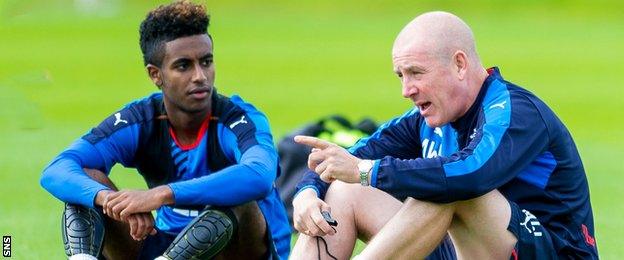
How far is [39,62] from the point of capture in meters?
24.2

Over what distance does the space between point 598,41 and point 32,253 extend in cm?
2000

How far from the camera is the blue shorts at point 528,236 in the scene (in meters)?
6.10

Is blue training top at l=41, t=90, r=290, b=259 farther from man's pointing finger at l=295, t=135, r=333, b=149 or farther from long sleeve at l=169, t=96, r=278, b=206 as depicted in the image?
man's pointing finger at l=295, t=135, r=333, b=149

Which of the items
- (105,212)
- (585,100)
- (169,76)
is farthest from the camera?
(585,100)

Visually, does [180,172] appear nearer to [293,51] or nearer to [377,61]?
[377,61]

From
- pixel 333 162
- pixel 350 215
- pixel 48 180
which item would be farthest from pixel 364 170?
pixel 48 180

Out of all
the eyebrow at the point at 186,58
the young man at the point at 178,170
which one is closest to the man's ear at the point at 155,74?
the young man at the point at 178,170

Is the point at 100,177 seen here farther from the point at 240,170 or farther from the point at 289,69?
the point at 289,69

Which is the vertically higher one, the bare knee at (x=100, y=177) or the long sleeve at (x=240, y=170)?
the long sleeve at (x=240, y=170)

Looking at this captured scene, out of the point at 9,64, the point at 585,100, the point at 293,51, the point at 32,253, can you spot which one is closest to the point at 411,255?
the point at 32,253

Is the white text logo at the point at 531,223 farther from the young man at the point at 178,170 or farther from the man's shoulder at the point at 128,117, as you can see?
the man's shoulder at the point at 128,117

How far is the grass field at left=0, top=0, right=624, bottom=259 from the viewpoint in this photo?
12477 mm

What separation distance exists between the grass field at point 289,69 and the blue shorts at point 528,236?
2.63m

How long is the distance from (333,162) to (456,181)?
1.79 ft
